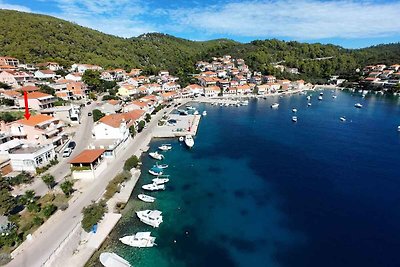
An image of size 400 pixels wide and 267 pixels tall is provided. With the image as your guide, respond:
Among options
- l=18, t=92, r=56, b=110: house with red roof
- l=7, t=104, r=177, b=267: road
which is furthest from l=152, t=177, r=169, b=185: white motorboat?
l=18, t=92, r=56, b=110: house with red roof

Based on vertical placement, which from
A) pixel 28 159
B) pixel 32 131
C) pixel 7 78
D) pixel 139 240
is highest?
pixel 7 78

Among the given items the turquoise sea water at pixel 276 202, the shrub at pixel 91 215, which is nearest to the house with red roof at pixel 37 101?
the turquoise sea water at pixel 276 202

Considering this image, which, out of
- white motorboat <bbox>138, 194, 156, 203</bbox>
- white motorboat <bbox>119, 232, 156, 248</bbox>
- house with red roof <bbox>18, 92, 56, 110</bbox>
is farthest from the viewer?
house with red roof <bbox>18, 92, 56, 110</bbox>

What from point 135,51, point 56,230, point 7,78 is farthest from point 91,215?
point 135,51

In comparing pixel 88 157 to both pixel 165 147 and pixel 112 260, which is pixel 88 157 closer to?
pixel 165 147

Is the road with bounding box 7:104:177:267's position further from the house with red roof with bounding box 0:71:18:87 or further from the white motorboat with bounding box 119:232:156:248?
the house with red roof with bounding box 0:71:18:87

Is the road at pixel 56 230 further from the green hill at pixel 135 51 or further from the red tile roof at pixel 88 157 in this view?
the green hill at pixel 135 51

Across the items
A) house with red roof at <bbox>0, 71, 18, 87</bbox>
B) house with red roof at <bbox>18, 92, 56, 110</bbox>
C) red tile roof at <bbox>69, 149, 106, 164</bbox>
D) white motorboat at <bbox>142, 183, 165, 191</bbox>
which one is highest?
house with red roof at <bbox>0, 71, 18, 87</bbox>
